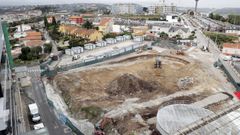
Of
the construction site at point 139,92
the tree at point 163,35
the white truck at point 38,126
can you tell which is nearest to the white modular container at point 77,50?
the construction site at point 139,92

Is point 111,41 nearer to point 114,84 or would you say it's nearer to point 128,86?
point 114,84

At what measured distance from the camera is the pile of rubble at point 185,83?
3191cm

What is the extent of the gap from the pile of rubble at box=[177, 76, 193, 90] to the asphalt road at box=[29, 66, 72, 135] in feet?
58.4

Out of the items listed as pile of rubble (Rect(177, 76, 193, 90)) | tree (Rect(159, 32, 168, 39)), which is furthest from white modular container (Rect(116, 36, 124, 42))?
pile of rubble (Rect(177, 76, 193, 90))

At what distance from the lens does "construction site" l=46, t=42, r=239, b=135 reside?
22.5 m

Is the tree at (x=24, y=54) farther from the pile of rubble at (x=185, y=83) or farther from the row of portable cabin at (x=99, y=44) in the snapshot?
the pile of rubble at (x=185, y=83)

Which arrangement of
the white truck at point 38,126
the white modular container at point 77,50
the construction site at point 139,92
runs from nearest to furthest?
1. the white truck at point 38,126
2. the construction site at point 139,92
3. the white modular container at point 77,50

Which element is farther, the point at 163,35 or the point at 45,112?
the point at 163,35

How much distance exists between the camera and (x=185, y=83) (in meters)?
32.6

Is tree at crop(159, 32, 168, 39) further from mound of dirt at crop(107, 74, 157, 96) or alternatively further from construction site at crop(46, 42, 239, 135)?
mound of dirt at crop(107, 74, 157, 96)

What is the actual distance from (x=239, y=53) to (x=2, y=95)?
45113mm

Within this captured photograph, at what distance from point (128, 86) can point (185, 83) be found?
8.71 m

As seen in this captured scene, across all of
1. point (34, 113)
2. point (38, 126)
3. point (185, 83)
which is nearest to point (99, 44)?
point (185, 83)

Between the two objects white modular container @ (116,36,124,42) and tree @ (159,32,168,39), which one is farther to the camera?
tree @ (159,32,168,39)
